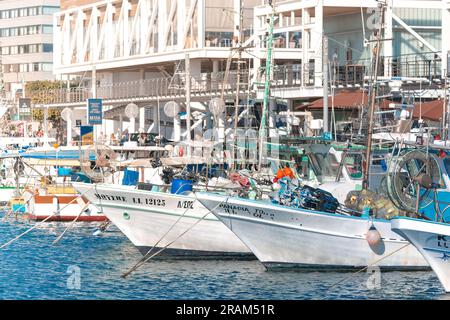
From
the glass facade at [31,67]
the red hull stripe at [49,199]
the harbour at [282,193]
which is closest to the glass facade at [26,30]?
the glass facade at [31,67]

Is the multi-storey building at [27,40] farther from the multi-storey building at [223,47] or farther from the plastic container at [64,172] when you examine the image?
the plastic container at [64,172]

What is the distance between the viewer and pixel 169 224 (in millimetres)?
46875

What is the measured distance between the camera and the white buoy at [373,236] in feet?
132

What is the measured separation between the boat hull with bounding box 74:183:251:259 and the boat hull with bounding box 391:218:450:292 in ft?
39.1

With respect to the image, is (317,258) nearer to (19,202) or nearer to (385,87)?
(385,87)

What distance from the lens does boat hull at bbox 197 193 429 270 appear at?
4091 cm

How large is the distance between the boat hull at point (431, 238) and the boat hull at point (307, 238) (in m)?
4.90

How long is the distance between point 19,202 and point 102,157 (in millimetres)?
15179

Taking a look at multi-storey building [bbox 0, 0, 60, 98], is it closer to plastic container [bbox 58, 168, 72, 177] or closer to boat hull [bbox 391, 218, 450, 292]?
plastic container [bbox 58, 168, 72, 177]

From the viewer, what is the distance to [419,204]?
38.1 m

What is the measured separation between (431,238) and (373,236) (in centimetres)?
516

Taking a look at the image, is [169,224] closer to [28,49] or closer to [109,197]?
[109,197]

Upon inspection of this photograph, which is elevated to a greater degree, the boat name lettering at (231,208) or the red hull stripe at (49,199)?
the boat name lettering at (231,208)
